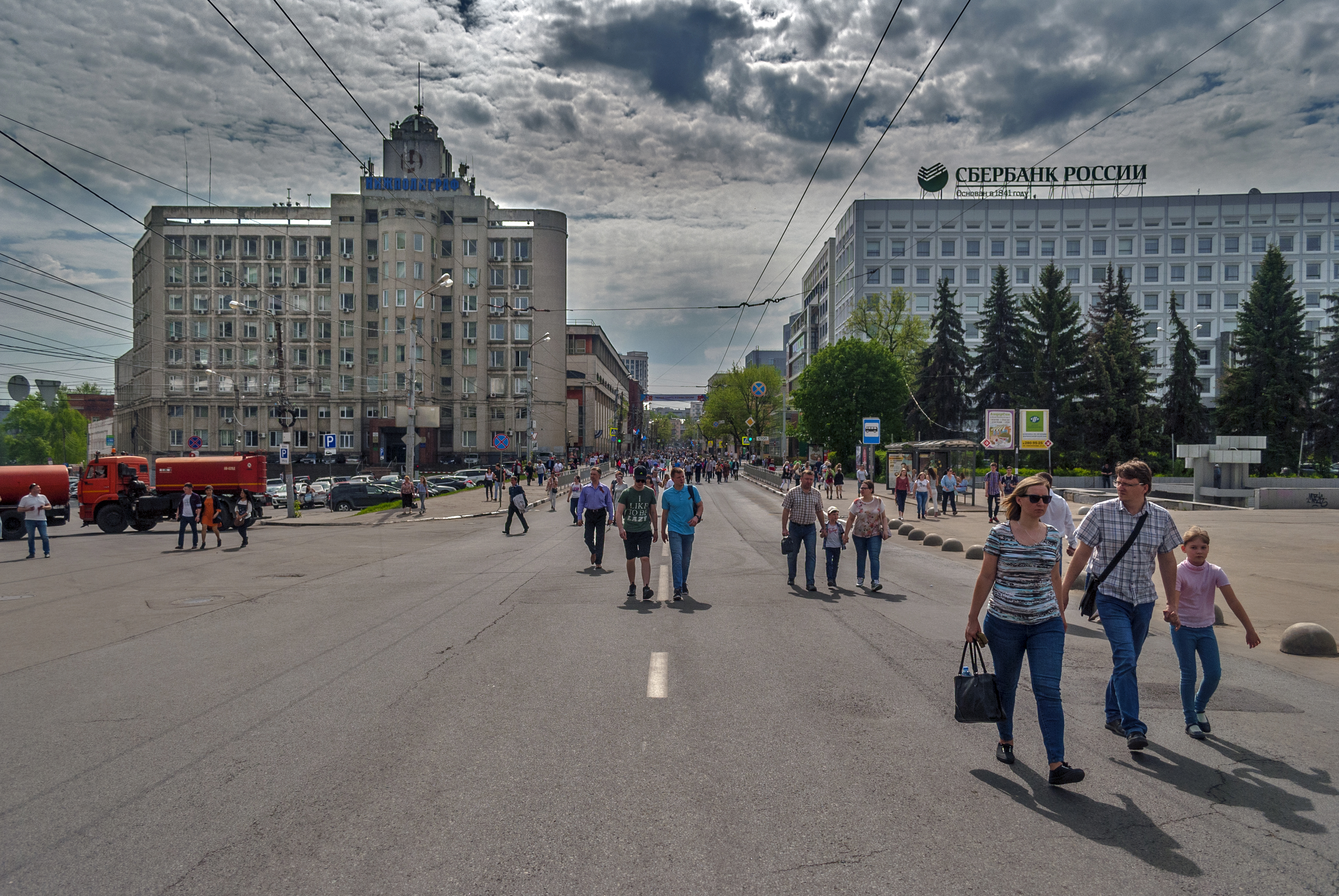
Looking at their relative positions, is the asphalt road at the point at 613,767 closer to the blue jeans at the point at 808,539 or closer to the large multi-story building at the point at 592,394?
the blue jeans at the point at 808,539

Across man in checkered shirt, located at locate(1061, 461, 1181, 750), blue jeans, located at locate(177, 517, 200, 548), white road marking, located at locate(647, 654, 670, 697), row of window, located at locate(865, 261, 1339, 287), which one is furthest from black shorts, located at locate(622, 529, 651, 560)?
row of window, located at locate(865, 261, 1339, 287)

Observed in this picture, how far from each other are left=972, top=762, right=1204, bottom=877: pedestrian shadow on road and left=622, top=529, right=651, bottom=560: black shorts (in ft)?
21.7

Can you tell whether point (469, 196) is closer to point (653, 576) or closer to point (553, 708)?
point (653, 576)

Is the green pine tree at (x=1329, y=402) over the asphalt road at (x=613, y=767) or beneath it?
over

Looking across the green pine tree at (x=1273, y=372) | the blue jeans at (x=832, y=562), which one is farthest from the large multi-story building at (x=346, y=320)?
the blue jeans at (x=832, y=562)

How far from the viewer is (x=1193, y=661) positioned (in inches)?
219

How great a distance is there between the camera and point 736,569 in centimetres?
1456

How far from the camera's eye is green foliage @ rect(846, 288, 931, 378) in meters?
64.8

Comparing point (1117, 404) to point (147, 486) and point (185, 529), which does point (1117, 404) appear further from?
point (147, 486)

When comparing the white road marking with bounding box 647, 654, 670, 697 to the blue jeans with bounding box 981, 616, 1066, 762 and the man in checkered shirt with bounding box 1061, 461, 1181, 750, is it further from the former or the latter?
the man in checkered shirt with bounding box 1061, 461, 1181, 750

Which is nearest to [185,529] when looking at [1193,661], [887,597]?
[887,597]

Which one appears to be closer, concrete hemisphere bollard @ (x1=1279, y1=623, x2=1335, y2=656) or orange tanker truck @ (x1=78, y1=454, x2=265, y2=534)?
concrete hemisphere bollard @ (x1=1279, y1=623, x2=1335, y2=656)

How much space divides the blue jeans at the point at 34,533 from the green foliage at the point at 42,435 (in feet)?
292

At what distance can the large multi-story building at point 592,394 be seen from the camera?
103m
